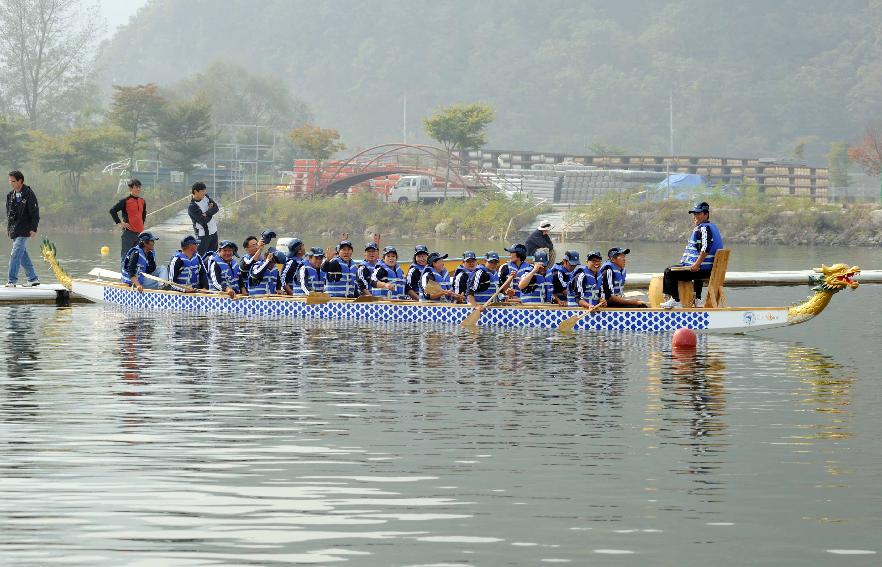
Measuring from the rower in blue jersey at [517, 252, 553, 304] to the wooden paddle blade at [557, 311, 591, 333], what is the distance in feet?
4.08

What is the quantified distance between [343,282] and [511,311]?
13.3ft

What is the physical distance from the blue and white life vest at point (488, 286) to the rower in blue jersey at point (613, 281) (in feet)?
7.75

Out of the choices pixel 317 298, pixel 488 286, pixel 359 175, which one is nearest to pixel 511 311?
pixel 488 286

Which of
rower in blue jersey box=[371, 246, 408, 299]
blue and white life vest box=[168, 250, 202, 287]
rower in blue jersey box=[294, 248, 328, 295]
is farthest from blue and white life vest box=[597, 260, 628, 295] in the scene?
blue and white life vest box=[168, 250, 202, 287]

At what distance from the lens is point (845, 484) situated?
45.3 feet

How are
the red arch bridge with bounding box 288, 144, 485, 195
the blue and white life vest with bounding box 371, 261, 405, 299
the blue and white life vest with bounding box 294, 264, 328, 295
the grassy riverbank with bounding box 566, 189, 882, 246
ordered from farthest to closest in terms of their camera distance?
1. the red arch bridge with bounding box 288, 144, 485, 195
2. the grassy riverbank with bounding box 566, 189, 882, 246
3. the blue and white life vest with bounding box 294, 264, 328, 295
4. the blue and white life vest with bounding box 371, 261, 405, 299

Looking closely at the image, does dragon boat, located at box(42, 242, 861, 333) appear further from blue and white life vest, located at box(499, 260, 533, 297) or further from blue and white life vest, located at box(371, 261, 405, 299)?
blue and white life vest, located at box(499, 260, 533, 297)

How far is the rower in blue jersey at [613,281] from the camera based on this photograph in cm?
2694

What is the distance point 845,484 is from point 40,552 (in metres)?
7.43

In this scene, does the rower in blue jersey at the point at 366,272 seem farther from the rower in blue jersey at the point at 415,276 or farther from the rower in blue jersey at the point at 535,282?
the rower in blue jersey at the point at 535,282

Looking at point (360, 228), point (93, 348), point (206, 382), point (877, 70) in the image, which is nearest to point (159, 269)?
point (93, 348)

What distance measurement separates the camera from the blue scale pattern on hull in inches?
1039

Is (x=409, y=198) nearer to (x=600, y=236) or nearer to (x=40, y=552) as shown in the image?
(x=600, y=236)

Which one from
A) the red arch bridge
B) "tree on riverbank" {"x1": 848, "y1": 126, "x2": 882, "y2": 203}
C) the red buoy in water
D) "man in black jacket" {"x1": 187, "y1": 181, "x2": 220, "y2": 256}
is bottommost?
the red buoy in water
